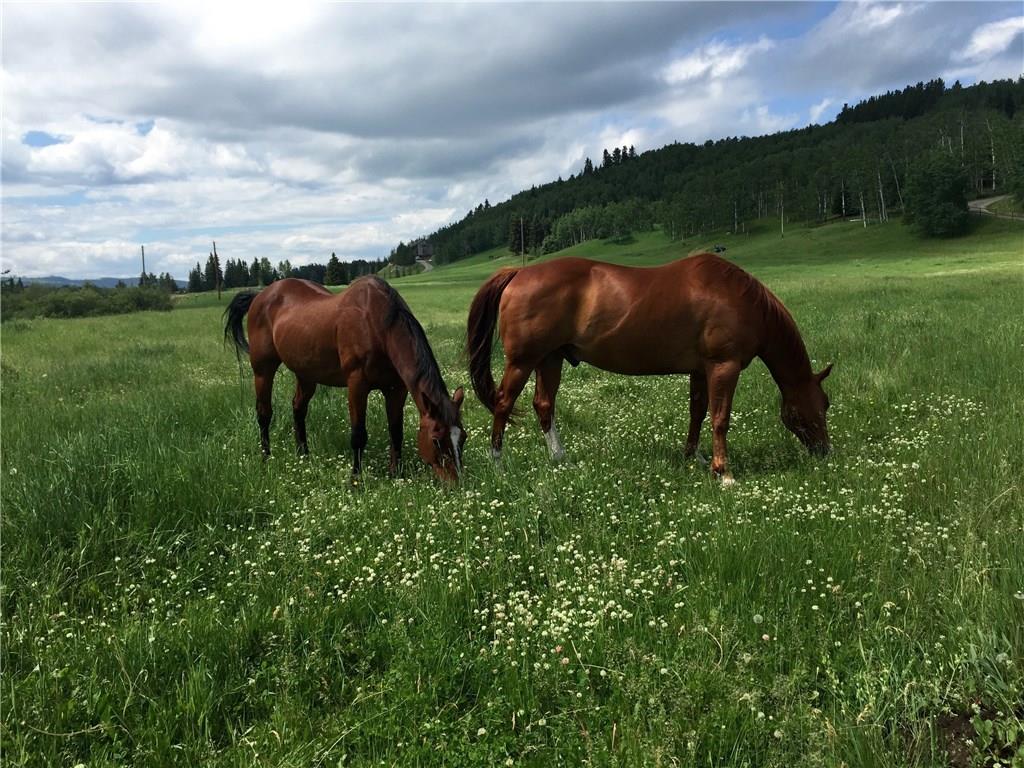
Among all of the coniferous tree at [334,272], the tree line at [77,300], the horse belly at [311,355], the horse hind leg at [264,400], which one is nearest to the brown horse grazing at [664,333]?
the horse belly at [311,355]

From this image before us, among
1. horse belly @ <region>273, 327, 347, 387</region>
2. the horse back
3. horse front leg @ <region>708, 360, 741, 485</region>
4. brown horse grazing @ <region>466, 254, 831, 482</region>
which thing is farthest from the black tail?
horse front leg @ <region>708, 360, 741, 485</region>

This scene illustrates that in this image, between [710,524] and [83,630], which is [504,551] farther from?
[83,630]

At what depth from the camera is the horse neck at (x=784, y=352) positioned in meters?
6.70

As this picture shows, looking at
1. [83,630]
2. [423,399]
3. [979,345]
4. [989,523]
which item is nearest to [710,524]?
[989,523]

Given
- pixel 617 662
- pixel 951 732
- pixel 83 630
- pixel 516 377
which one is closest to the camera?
pixel 951 732

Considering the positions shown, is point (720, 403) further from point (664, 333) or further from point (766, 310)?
point (766, 310)

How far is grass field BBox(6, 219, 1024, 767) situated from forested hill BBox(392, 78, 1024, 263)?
91.4 m

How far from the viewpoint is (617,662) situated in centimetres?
321

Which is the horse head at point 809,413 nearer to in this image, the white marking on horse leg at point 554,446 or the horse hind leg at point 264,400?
the white marking on horse leg at point 554,446

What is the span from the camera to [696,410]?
7.18m

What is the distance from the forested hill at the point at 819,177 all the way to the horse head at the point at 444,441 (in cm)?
9209

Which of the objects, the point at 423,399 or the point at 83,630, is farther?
the point at 423,399

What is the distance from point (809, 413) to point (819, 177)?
4323 inches

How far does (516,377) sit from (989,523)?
14.8ft
